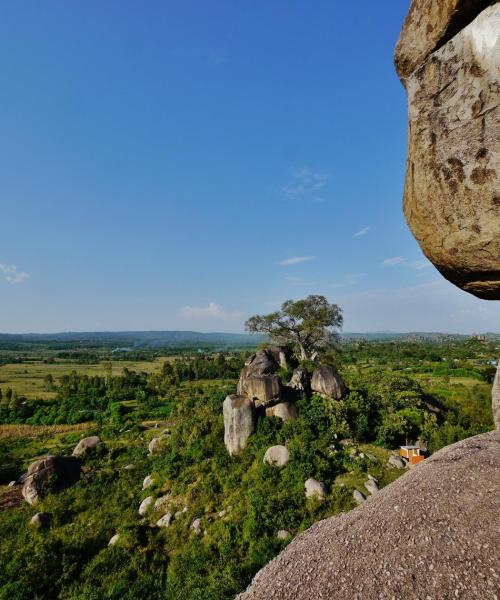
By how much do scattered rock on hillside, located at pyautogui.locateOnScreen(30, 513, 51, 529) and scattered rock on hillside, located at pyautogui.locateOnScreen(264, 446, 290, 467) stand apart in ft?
47.3

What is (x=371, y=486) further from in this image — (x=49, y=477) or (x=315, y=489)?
(x=49, y=477)

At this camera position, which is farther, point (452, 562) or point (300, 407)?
point (300, 407)

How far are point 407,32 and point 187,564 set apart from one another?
70.2ft

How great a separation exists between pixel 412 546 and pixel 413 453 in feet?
40.8

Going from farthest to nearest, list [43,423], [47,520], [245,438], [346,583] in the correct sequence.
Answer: [43,423]
[245,438]
[47,520]
[346,583]

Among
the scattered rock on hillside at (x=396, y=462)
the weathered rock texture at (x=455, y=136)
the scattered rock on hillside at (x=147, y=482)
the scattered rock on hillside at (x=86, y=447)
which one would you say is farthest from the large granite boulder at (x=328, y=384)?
the scattered rock on hillside at (x=86, y=447)

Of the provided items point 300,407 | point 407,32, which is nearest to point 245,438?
point 300,407

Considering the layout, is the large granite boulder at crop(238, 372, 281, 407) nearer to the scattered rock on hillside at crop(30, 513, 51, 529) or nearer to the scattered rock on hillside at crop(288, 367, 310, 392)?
the scattered rock on hillside at crop(288, 367, 310, 392)

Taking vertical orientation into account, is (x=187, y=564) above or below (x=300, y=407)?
below

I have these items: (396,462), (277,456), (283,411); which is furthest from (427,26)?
(283,411)

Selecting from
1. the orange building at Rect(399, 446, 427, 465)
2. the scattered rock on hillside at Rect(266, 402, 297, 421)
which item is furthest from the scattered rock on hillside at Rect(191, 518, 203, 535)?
the orange building at Rect(399, 446, 427, 465)

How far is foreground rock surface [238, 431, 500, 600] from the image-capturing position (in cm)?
800

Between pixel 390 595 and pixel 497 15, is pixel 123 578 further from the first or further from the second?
pixel 497 15

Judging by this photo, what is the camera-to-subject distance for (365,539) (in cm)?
1047
